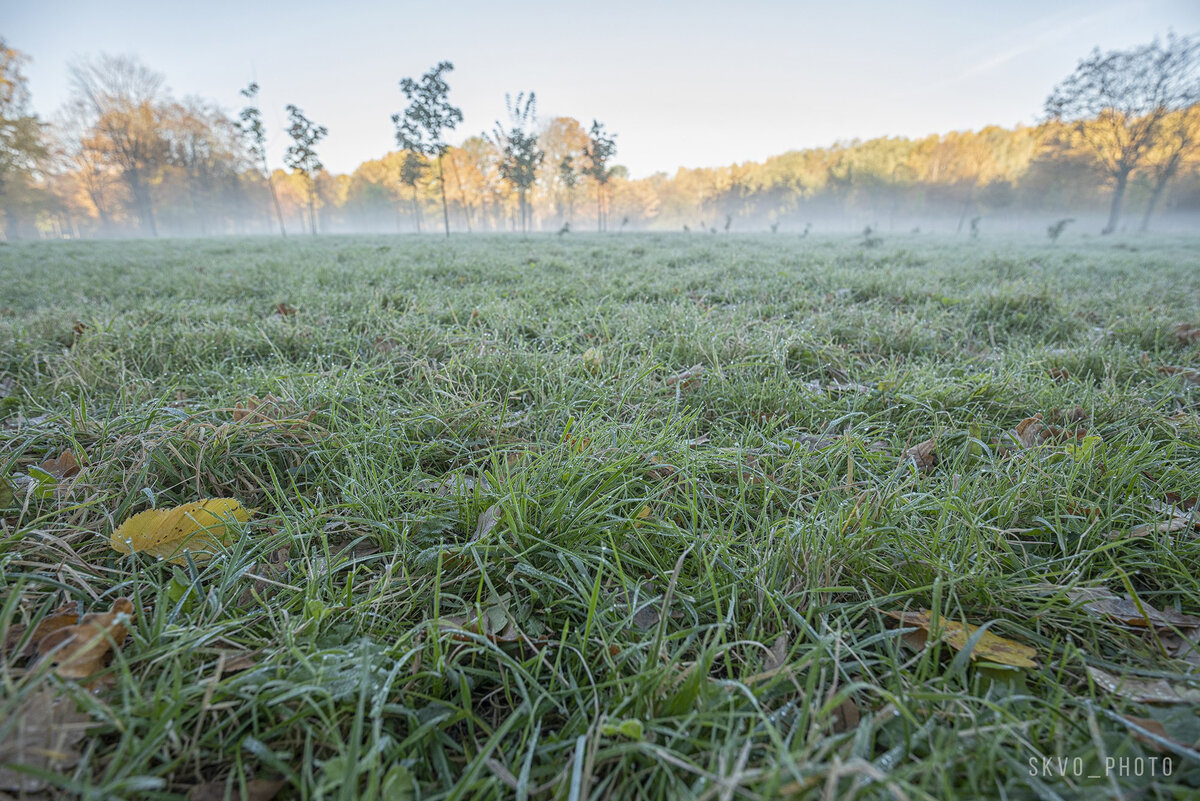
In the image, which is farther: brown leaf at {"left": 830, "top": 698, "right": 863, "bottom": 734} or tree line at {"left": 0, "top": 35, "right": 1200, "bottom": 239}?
tree line at {"left": 0, "top": 35, "right": 1200, "bottom": 239}

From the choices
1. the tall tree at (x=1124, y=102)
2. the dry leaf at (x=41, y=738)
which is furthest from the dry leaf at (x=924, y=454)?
the tall tree at (x=1124, y=102)

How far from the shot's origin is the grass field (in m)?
0.69

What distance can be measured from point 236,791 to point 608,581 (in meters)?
0.69

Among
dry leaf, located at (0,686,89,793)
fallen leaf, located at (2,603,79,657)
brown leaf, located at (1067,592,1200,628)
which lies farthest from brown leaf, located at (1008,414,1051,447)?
fallen leaf, located at (2,603,79,657)

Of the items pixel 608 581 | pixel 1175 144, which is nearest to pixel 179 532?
pixel 608 581

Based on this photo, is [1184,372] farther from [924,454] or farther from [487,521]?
[487,521]

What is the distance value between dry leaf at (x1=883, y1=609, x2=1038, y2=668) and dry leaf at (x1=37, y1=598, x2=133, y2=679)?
54.2 inches

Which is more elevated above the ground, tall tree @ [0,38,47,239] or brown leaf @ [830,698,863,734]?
tall tree @ [0,38,47,239]

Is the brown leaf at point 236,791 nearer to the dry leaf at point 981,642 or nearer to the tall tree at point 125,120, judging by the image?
the dry leaf at point 981,642

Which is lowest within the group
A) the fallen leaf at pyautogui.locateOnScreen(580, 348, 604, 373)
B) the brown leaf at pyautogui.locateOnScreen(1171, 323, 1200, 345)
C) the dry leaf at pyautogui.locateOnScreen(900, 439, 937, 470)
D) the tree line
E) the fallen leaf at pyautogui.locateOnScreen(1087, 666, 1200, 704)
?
the fallen leaf at pyautogui.locateOnScreen(1087, 666, 1200, 704)

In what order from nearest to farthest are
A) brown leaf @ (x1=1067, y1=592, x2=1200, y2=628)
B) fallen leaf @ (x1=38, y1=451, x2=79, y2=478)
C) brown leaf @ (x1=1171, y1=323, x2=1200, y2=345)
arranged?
brown leaf @ (x1=1067, y1=592, x2=1200, y2=628)
fallen leaf @ (x1=38, y1=451, x2=79, y2=478)
brown leaf @ (x1=1171, y1=323, x2=1200, y2=345)

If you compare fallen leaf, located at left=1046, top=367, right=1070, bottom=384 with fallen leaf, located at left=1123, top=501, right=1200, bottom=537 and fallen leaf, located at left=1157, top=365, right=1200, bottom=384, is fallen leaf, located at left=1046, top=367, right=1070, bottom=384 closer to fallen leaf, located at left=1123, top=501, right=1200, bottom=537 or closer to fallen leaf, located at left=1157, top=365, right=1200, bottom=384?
fallen leaf, located at left=1157, top=365, right=1200, bottom=384

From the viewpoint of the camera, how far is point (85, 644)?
2.45ft

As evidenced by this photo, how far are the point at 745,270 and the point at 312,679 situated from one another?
6126mm
